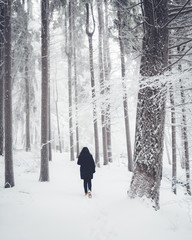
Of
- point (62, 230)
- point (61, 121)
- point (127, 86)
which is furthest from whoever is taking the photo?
point (61, 121)

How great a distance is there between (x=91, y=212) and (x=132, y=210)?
43.4 inches

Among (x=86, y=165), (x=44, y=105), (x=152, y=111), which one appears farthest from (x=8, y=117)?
(x=152, y=111)

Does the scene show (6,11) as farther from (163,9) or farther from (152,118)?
(152,118)

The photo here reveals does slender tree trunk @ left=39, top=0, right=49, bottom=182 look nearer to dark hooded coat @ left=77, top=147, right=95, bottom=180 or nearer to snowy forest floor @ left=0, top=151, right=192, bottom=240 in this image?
dark hooded coat @ left=77, top=147, right=95, bottom=180

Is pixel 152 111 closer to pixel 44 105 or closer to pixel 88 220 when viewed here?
pixel 88 220

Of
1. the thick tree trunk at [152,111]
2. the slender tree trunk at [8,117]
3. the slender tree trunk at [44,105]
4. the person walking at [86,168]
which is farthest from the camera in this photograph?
the slender tree trunk at [44,105]

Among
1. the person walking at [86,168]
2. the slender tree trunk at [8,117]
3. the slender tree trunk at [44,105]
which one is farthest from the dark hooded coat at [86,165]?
the slender tree trunk at [8,117]

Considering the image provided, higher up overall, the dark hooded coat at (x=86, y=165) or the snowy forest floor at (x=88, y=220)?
the dark hooded coat at (x=86, y=165)

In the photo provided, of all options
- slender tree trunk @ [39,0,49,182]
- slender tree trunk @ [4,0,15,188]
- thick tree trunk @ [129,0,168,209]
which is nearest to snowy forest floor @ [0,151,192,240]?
thick tree trunk @ [129,0,168,209]

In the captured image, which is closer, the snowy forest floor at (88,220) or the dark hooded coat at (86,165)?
the snowy forest floor at (88,220)

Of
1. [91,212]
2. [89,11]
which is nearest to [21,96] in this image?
[89,11]

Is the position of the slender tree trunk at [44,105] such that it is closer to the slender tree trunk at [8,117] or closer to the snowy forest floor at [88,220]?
the slender tree trunk at [8,117]

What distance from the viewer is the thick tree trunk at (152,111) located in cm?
399

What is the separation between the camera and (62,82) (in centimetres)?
2197
